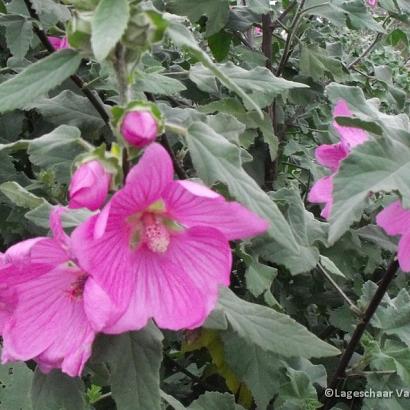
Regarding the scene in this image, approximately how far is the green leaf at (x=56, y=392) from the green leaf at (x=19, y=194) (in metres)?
0.26

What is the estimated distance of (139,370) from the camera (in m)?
0.90

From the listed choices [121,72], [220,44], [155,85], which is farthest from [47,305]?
[220,44]

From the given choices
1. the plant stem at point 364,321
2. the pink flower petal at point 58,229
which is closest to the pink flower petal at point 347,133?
the plant stem at point 364,321

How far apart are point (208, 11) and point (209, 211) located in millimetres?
1126

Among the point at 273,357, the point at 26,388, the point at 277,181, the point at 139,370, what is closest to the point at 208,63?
the point at 139,370

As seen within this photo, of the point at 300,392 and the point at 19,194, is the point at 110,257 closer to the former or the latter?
the point at 19,194

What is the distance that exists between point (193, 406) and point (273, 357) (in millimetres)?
212

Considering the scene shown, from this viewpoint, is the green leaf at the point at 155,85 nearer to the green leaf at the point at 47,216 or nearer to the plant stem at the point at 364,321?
the green leaf at the point at 47,216

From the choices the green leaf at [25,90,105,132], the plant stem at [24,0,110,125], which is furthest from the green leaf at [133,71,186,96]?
the green leaf at [25,90,105,132]

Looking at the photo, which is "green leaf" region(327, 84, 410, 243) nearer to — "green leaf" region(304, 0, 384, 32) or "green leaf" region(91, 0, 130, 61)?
"green leaf" region(91, 0, 130, 61)

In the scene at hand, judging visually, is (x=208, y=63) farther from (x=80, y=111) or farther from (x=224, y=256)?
(x=80, y=111)

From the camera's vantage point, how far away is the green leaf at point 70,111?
139 centimetres

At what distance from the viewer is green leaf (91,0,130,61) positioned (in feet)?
2.23

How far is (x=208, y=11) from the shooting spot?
5.94ft
